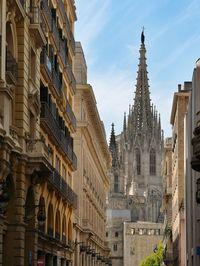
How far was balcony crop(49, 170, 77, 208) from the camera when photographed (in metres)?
43.2

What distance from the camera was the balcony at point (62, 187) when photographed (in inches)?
1699

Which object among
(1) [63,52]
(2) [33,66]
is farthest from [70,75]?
(2) [33,66]

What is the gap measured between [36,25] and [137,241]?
16743cm

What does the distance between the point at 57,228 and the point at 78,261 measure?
16.2 meters

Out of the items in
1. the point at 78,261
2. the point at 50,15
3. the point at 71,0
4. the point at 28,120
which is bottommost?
the point at 78,261

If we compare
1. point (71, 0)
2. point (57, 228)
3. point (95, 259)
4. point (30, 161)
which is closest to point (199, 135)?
point (30, 161)

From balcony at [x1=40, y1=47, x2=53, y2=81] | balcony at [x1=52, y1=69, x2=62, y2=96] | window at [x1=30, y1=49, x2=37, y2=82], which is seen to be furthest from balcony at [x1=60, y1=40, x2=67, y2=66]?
window at [x1=30, y1=49, x2=37, y2=82]

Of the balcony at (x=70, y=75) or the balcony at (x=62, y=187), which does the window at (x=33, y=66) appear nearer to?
the balcony at (x=62, y=187)

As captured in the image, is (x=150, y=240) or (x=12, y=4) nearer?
(x=12, y=4)

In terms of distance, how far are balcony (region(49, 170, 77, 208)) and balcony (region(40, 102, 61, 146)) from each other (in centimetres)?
193

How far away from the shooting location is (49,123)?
41344 millimetres

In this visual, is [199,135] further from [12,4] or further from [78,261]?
[78,261]

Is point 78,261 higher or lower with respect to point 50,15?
lower

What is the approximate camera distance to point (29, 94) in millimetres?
34250
